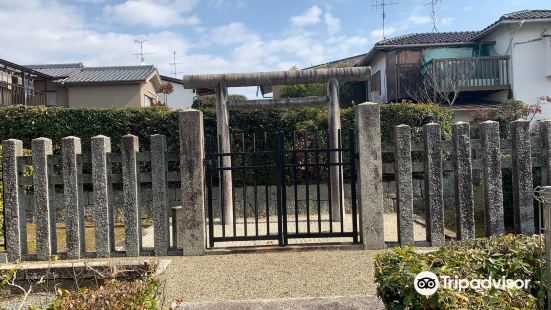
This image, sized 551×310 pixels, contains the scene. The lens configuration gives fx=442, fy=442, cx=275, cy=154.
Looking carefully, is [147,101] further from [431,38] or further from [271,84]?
[271,84]

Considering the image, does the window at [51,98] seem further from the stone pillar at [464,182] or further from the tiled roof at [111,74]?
the stone pillar at [464,182]

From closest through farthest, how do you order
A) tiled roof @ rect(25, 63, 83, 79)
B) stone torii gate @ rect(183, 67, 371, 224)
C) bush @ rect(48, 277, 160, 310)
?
1. bush @ rect(48, 277, 160, 310)
2. stone torii gate @ rect(183, 67, 371, 224)
3. tiled roof @ rect(25, 63, 83, 79)

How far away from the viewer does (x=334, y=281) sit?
4652 mm

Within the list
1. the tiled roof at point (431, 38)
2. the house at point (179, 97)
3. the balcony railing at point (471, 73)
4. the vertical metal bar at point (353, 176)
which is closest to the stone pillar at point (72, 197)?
the vertical metal bar at point (353, 176)

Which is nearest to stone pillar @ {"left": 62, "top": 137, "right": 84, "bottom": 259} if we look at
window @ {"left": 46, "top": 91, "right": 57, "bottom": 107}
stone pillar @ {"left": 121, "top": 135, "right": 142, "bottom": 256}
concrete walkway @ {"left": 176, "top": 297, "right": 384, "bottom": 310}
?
stone pillar @ {"left": 121, "top": 135, "right": 142, "bottom": 256}

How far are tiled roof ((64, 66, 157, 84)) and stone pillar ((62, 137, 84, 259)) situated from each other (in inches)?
662

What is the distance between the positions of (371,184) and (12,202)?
4.90 meters

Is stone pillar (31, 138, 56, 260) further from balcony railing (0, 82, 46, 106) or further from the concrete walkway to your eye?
balcony railing (0, 82, 46, 106)

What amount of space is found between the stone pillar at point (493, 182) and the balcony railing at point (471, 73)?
36.9ft

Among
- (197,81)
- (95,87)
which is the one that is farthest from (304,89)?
(197,81)

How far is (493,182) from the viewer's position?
5.95 meters

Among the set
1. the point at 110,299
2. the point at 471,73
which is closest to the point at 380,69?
the point at 471,73

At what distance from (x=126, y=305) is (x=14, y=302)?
8.99 feet

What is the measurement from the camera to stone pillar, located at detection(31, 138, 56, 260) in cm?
596
